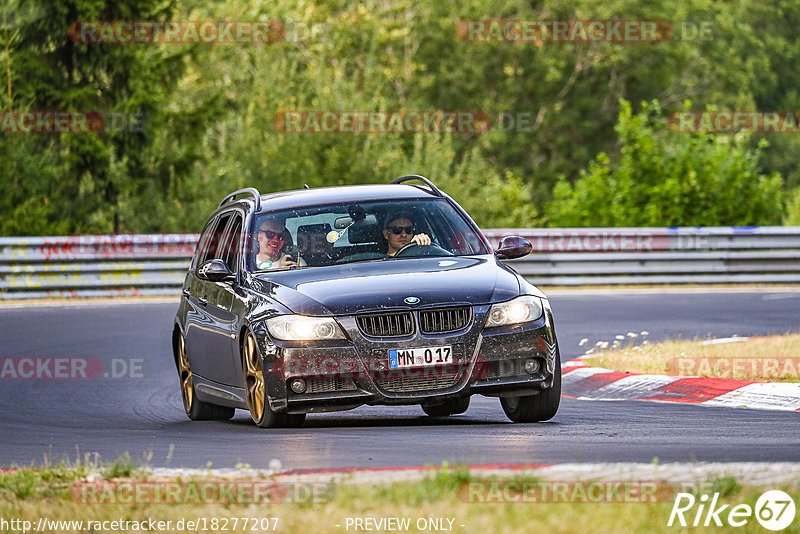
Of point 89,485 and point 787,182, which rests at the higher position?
point 89,485

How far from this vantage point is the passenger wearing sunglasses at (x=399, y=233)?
35.0 ft

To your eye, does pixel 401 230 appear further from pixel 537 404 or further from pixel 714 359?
pixel 714 359

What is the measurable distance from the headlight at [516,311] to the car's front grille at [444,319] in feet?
0.52

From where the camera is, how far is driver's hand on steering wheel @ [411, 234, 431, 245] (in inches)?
422

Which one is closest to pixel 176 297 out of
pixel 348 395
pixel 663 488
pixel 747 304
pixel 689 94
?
pixel 747 304

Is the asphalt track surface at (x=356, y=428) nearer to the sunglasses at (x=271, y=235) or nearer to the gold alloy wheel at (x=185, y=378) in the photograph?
the gold alloy wheel at (x=185, y=378)

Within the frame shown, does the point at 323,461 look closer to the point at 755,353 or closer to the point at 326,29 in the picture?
the point at 755,353

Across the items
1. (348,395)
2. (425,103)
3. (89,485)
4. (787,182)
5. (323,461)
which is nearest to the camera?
(89,485)

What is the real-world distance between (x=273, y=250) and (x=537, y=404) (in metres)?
2.09

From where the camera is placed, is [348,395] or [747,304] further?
[747,304]

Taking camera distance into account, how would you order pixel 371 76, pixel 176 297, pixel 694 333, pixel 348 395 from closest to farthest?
pixel 348 395, pixel 694 333, pixel 176 297, pixel 371 76

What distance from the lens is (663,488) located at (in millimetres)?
5953

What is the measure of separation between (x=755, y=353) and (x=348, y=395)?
17.6ft

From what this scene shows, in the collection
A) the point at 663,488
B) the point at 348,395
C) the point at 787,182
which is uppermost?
the point at 663,488
